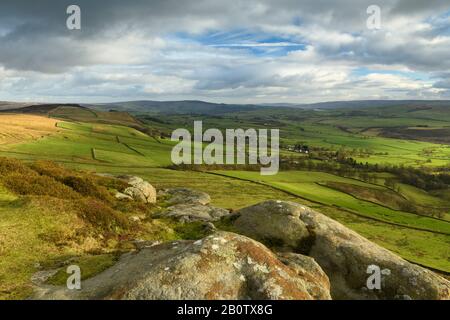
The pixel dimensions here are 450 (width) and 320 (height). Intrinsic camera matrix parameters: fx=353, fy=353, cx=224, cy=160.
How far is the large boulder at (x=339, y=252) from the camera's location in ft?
64.4

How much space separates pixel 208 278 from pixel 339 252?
38.2ft

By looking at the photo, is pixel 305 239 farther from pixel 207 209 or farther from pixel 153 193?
pixel 153 193

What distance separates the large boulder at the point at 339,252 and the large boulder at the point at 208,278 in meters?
5.34

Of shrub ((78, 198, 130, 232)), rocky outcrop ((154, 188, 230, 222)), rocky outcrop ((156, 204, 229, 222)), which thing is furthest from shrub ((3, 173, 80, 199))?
rocky outcrop ((156, 204, 229, 222))

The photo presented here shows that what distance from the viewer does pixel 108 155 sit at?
388ft

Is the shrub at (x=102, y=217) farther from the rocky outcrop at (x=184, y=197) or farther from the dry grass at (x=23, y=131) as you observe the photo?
the dry grass at (x=23, y=131)

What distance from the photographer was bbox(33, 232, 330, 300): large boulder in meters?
13.4

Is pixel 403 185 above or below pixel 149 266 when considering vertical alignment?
below

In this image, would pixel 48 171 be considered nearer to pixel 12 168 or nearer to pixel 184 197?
pixel 12 168

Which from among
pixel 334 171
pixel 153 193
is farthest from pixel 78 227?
pixel 334 171

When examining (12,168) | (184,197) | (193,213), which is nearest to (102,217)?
(193,213)

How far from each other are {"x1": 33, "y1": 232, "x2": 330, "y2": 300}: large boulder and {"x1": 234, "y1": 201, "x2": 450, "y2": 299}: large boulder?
5.34 m

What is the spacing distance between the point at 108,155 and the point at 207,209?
92.4 m

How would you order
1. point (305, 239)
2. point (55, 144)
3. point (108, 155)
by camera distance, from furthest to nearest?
point (55, 144) < point (108, 155) < point (305, 239)
